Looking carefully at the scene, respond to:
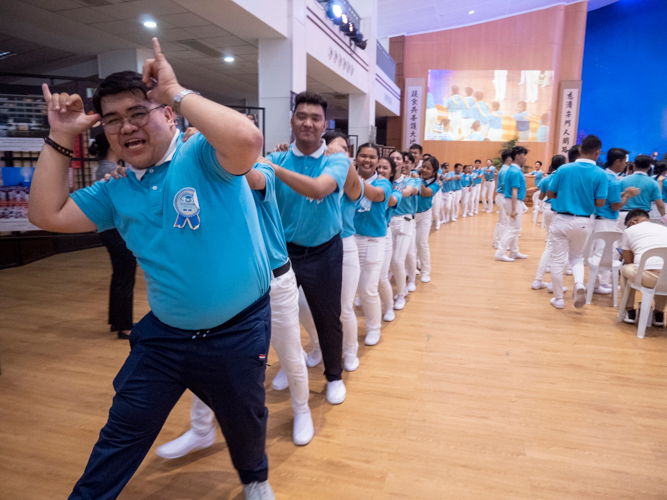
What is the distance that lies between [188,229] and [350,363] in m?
2.09

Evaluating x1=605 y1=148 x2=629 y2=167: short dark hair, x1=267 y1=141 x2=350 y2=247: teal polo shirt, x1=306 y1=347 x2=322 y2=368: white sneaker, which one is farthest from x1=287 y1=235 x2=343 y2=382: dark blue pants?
x1=605 y1=148 x2=629 y2=167: short dark hair

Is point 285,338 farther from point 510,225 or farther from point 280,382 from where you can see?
point 510,225

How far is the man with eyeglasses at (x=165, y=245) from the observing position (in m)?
1.24

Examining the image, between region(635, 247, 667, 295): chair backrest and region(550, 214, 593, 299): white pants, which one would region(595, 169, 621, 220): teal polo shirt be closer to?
region(550, 214, 593, 299): white pants

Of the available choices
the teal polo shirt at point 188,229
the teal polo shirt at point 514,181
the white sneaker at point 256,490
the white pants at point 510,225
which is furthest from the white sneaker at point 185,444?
the teal polo shirt at point 514,181

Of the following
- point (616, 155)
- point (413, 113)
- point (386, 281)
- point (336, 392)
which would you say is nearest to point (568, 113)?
point (413, 113)

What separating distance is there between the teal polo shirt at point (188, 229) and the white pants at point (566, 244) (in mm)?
4011

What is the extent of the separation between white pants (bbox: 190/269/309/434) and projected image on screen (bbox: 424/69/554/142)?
17.1 m

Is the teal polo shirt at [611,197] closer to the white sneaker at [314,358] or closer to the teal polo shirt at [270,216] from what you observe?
the white sneaker at [314,358]

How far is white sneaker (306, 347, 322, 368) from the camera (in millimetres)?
3170

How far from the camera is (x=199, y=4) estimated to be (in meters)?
5.33

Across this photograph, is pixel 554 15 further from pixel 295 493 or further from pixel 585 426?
pixel 295 493

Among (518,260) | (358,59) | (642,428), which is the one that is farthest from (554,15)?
(642,428)

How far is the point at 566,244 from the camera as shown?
4.54 meters
